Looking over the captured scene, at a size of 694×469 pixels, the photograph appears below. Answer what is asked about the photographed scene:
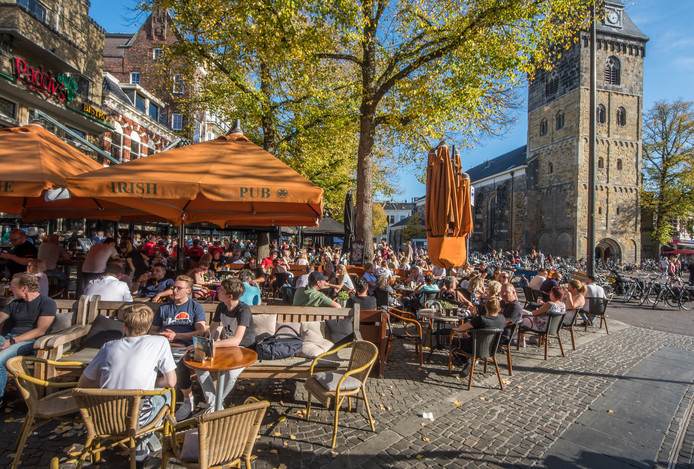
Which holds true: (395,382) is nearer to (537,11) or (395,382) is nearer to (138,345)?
(138,345)

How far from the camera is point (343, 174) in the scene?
A: 17266mm

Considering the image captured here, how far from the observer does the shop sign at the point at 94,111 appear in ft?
53.7

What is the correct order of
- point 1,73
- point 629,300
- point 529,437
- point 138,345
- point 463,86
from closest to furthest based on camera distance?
point 138,345 < point 529,437 < point 463,86 < point 1,73 < point 629,300

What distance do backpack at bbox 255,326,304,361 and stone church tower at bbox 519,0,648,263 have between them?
3847 centimetres

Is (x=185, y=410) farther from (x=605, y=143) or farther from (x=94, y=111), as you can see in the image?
(x=605, y=143)

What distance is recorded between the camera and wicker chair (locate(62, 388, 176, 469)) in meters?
2.60

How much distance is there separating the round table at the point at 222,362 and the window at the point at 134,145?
23.1 metres

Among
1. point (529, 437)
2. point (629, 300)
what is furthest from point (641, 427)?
point (629, 300)

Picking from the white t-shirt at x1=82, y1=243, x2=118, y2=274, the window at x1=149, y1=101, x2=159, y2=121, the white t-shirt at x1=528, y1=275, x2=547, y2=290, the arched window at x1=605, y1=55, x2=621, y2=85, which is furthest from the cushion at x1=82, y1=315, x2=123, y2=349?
the arched window at x1=605, y1=55, x2=621, y2=85

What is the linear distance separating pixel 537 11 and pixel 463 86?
206 cm

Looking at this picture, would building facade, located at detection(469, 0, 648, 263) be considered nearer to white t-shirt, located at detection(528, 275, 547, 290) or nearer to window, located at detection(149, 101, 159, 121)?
white t-shirt, located at detection(528, 275, 547, 290)

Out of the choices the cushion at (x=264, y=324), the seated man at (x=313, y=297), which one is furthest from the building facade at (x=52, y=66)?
the cushion at (x=264, y=324)

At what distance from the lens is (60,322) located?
4355mm

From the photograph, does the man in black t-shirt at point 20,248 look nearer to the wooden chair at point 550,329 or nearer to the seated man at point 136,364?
the seated man at point 136,364
